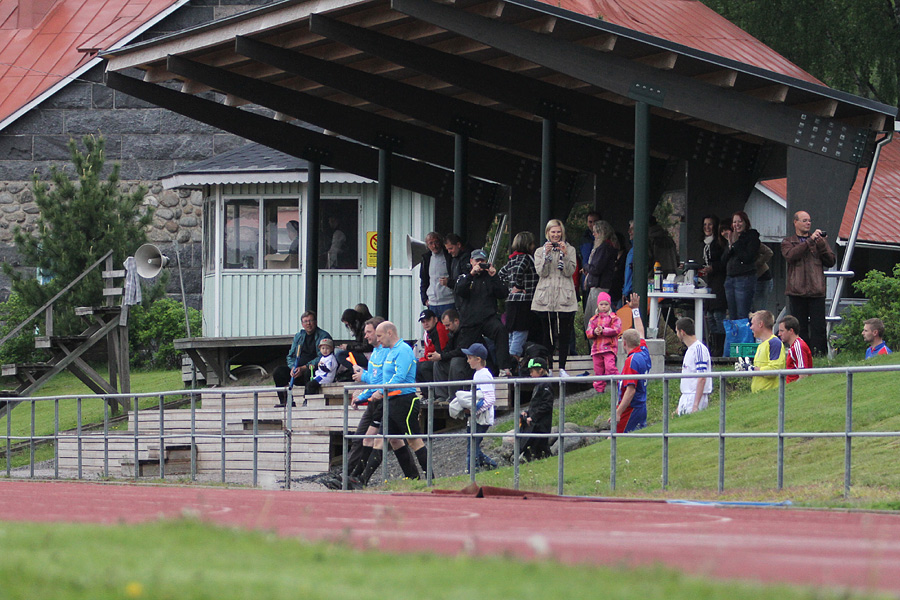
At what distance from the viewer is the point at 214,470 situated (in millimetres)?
17188

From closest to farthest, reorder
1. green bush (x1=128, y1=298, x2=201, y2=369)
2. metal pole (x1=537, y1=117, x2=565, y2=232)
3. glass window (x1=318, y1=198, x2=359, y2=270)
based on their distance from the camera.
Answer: metal pole (x1=537, y1=117, x2=565, y2=232)
glass window (x1=318, y1=198, x2=359, y2=270)
green bush (x1=128, y1=298, x2=201, y2=369)

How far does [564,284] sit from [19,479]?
298 inches

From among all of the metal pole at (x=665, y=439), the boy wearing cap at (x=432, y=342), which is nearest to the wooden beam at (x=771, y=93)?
the boy wearing cap at (x=432, y=342)

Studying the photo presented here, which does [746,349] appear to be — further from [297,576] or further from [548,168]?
[297,576]

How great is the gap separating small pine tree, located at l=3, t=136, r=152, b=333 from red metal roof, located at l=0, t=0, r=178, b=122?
219 inches

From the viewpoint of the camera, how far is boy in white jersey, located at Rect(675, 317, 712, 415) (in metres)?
13.3

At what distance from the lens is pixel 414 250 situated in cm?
2488

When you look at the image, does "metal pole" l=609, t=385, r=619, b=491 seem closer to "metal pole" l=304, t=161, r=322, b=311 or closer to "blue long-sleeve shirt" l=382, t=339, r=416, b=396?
"blue long-sleeve shirt" l=382, t=339, r=416, b=396

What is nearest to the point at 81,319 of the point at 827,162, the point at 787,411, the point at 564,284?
the point at 564,284

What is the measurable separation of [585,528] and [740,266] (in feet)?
36.4

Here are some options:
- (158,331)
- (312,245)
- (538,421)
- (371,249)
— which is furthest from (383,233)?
(538,421)

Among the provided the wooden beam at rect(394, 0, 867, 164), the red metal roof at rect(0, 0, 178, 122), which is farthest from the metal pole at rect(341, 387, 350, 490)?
the red metal roof at rect(0, 0, 178, 122)

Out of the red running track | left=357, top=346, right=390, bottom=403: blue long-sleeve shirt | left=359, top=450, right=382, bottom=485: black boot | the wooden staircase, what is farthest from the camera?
the wooden staircase

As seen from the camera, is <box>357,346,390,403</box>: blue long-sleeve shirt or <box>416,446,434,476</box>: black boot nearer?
<box>416,446,434,476</box>: black boot
